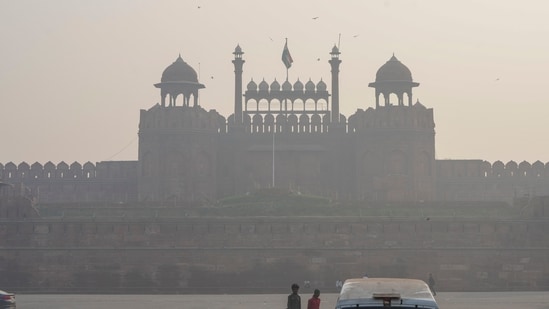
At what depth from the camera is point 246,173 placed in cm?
5188

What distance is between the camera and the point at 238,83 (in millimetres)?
55375

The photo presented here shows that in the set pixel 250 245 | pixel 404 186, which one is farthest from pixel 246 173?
pixel 250 245

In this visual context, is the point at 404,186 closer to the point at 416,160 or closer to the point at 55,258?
the point at 416,160

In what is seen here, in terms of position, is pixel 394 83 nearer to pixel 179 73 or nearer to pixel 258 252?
pixel 179 73

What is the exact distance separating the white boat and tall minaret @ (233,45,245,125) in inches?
1721

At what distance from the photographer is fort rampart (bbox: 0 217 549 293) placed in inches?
1478

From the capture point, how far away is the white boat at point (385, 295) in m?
9.01

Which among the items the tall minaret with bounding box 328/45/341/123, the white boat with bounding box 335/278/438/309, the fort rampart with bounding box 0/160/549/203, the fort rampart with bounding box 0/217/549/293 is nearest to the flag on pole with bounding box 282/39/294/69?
the tall minaret with bounding box 328/45/341/123

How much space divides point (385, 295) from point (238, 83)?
4669 centimetres

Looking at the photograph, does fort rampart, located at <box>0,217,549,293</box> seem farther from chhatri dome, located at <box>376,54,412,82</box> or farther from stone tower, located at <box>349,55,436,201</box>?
chhatri dome, located at <box>376,54,412,82</box>

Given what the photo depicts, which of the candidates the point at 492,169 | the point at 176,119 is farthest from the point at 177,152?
the point at 492,169

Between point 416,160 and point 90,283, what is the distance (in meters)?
19.2

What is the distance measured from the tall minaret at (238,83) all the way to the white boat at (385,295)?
43720 millimetres

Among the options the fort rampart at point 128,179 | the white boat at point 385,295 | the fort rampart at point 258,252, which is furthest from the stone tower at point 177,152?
the white boat at point 385,295
